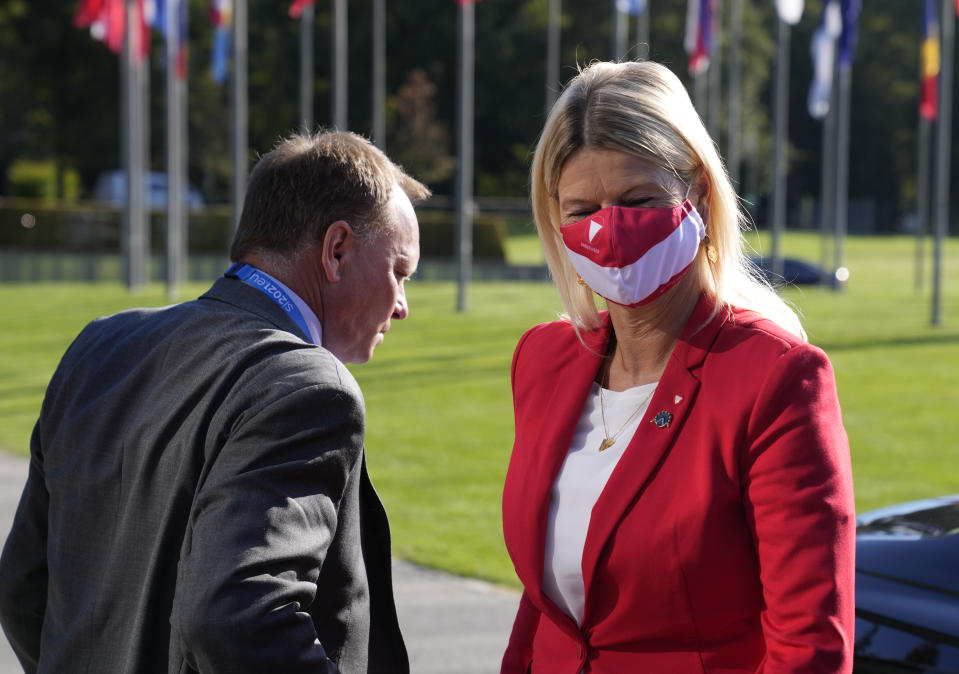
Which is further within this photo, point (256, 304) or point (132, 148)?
point (132, 148)

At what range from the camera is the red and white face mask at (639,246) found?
223 cm

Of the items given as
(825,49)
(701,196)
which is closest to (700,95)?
(825,49)

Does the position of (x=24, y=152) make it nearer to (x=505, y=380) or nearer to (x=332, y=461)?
(x=505, y=380)

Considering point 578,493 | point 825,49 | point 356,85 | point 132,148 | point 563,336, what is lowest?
point 578,493

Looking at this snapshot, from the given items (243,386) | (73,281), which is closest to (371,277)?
(243,386)

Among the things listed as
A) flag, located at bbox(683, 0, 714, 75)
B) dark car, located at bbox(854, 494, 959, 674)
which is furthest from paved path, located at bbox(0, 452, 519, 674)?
flag, located at bbox(683, 0, 714, 75)

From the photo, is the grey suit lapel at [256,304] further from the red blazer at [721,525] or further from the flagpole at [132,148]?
the flagpole at [132,148]

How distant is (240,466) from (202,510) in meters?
0.10

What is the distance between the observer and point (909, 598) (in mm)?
3016

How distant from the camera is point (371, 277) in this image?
237 centimetres

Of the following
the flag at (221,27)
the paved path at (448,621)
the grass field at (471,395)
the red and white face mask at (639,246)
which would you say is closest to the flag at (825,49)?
the grass field at (471,395)

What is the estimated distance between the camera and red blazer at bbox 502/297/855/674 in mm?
1955

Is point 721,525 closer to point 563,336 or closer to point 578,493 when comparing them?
point 578,493

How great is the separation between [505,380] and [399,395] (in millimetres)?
1810
